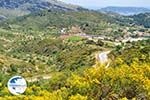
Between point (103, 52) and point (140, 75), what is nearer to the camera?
point (140, 75)

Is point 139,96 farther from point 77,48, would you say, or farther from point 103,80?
point 77,48

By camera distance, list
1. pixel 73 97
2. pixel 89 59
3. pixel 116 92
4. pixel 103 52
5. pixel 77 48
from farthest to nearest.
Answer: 1. pixel 77 48
2. pixel 103 52
3. pixel 89 59
4. pixel 116 92
5. pixel 73 97

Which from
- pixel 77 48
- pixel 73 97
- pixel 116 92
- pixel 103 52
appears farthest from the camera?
pixel 77 48

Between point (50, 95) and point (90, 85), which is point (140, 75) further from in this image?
point (50, 95)

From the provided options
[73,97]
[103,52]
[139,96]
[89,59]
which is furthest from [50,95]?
[103,52]

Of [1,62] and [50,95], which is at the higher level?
[50,95]

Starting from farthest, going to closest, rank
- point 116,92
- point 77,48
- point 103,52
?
point 77,48, point 103,52, point 116,92

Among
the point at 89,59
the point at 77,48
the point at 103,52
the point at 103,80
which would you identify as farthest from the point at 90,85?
the point at 77,48

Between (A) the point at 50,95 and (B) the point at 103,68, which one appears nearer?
(A) the point at 50,95

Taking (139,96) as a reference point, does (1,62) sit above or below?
below
